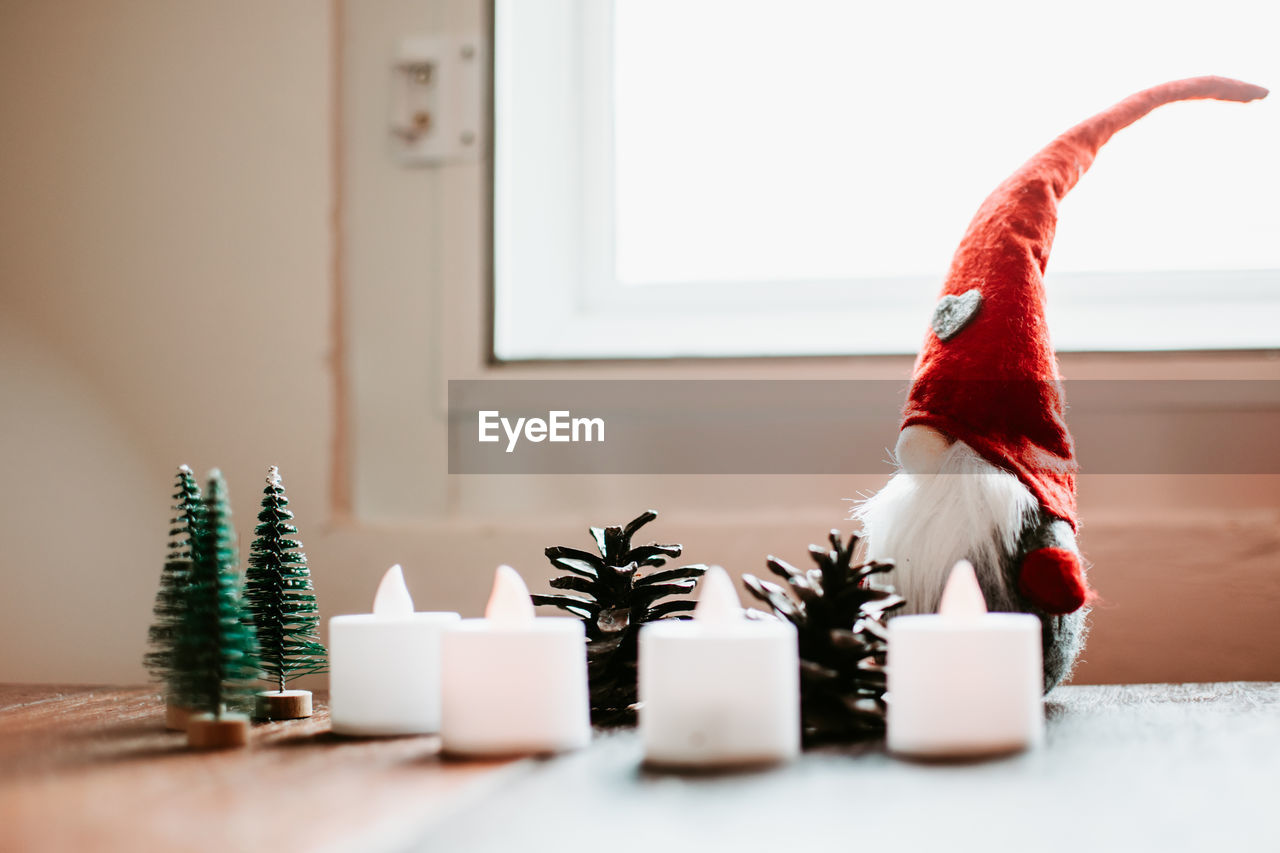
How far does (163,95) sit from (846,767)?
0.92 meters

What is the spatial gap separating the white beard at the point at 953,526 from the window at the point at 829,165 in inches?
14.5

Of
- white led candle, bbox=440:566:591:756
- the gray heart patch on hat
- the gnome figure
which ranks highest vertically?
the gray heart patch on hat

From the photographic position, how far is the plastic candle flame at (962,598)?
20.2 inches

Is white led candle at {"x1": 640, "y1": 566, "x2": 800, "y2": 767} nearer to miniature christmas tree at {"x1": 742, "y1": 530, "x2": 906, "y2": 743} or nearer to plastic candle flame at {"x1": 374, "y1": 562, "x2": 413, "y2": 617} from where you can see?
miniature christmas tree at {"x1": 742, "y1": 530, "x2": 906, "y2": 743}

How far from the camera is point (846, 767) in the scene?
1.61 feet

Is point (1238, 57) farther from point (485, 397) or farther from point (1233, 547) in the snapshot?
point (485, 397)

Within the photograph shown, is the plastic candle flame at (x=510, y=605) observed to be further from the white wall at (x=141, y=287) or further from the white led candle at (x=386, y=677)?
the white wall at (x=141, y=287)

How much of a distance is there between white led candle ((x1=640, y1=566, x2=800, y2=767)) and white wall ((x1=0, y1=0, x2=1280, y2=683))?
49cm

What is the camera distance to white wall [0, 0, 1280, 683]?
3.31ft

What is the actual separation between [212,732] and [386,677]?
90 millimetres

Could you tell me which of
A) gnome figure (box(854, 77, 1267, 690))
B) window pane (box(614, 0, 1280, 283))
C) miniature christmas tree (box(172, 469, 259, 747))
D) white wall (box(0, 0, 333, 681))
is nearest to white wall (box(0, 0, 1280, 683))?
white wall (box(0, 0, 333, 681))

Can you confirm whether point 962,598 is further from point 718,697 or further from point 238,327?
point 238,327

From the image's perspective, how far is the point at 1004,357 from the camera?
2.11 ft

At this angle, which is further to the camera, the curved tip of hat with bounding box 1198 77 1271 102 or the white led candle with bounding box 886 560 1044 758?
the curved tip of hat with bounding box 1198 77 1271 102
